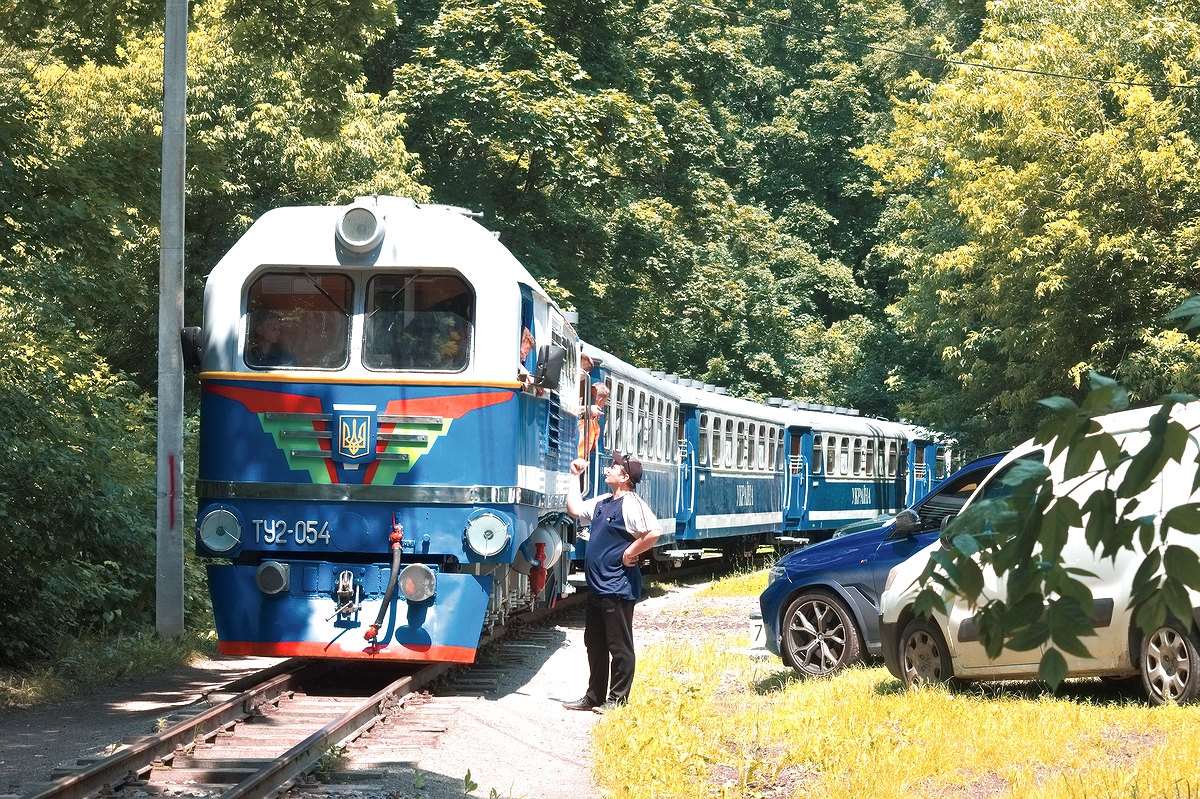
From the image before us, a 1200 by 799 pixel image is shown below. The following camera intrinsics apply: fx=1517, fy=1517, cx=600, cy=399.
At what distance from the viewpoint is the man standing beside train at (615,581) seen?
10430 mm

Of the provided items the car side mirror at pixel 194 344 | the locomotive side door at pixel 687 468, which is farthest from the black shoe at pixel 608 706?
the locomotive side door at pixel 687 468

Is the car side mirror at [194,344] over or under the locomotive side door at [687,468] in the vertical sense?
over

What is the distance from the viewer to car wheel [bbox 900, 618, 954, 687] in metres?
10.7

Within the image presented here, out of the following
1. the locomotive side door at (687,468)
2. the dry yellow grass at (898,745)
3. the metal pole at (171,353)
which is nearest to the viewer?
the dry yellow grass at (898,745)

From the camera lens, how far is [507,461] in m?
10.9

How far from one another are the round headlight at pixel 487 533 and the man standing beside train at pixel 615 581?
0.62m

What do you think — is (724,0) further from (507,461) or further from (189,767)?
(189,767)

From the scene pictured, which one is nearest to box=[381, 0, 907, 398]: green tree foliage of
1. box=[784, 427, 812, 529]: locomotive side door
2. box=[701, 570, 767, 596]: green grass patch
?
box=[784, 427, 812, 529]: locomotive side door

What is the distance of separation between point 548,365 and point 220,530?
265 cm

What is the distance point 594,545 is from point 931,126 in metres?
18.9

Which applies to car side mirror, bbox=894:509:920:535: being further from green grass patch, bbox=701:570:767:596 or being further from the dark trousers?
green grass patch, bbox=701:570:767:596

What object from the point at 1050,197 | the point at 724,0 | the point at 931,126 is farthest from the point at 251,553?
the point at 724,0

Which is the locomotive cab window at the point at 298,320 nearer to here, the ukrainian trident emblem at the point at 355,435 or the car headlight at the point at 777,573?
the ukrainian trident emblem at the point at 355,435

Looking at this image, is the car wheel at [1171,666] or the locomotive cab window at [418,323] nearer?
the car wheel at [1171,666]
